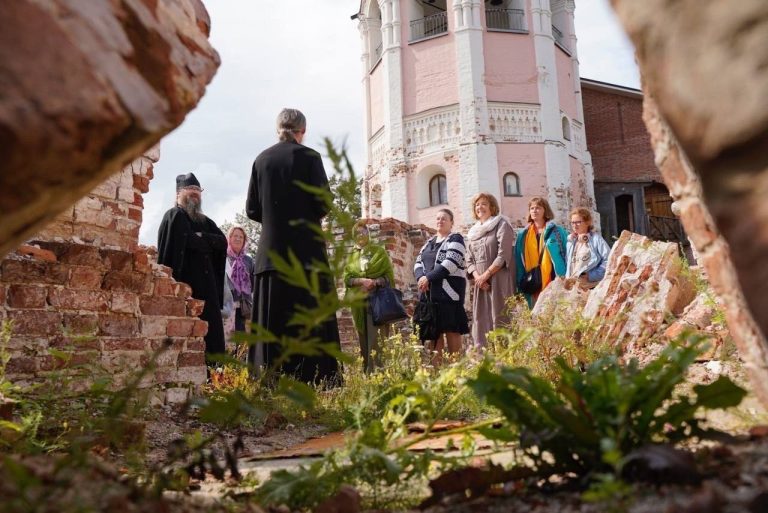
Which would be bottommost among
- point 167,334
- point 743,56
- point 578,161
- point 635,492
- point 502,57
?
point 635,492

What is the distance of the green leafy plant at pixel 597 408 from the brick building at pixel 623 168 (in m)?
25.6

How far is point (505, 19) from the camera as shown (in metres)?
23.9

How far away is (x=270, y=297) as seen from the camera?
16.8 ft

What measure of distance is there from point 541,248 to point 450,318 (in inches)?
45.9

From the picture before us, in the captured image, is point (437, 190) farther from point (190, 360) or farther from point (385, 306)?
point (190, 360)

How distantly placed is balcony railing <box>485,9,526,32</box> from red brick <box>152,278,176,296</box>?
21.2m

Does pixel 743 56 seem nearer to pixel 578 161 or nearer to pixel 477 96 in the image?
pixel 477 96

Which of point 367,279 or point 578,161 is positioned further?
point 578,161

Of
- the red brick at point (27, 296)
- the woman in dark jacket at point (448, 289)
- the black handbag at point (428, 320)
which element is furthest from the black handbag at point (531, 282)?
the red brick at point (27, 296)

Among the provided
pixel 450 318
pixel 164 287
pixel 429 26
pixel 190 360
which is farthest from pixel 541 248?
pixel 429 26

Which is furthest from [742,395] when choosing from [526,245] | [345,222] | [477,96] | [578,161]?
[578,161]

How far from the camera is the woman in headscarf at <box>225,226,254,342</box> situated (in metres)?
7.57

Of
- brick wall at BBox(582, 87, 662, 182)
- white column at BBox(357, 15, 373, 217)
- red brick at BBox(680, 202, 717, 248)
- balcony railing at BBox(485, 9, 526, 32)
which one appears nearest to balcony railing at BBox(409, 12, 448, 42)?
balcony railing at BBox(485, 9, 526, 32)

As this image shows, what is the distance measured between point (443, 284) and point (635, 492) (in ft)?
17.5
